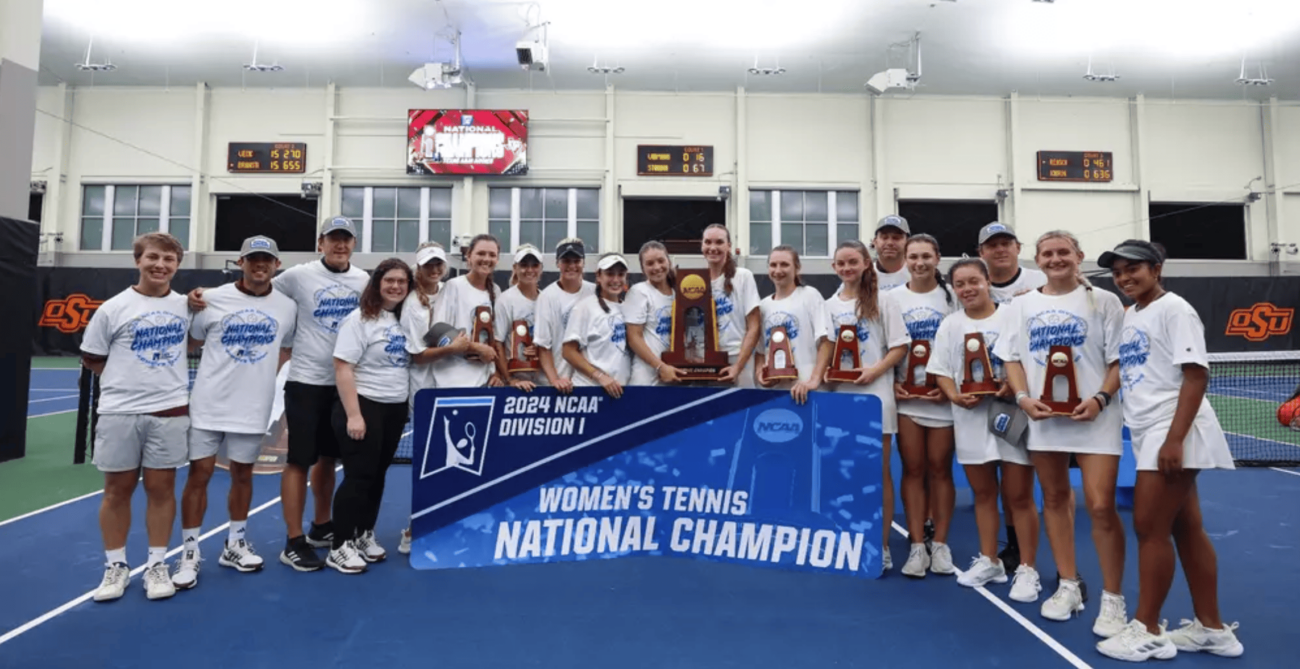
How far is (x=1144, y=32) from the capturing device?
14.8 metres

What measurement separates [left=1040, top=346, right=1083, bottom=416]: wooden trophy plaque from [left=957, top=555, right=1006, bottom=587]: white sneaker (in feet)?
3.42

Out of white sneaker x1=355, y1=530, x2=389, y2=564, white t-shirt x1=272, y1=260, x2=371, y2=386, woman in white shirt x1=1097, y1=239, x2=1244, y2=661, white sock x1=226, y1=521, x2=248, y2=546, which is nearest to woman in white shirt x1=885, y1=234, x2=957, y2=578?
woman in white shirt x1=1097, y1=239, x2=1244, y2=661

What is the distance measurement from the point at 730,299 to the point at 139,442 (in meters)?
3.20

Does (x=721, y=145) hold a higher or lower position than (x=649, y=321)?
higher

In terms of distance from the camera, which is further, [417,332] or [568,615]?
[417,332]

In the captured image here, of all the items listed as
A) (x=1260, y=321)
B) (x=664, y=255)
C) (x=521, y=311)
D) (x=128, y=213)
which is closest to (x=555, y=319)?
(x=521, y=311)

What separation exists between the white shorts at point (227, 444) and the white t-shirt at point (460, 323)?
1.01 meters

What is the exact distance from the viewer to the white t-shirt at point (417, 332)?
12.6 ft

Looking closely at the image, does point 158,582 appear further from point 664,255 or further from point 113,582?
point 664,255

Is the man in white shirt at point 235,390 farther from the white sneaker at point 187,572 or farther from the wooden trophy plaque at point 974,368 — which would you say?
the wooden trophy plaque at point 974,368

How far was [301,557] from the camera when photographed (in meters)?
3.76

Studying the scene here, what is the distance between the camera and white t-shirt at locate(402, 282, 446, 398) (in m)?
3.86

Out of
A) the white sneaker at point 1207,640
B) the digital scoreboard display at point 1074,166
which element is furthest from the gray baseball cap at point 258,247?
the digital scoreboard display at point 1074,166

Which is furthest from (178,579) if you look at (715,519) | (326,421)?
(715,519)
